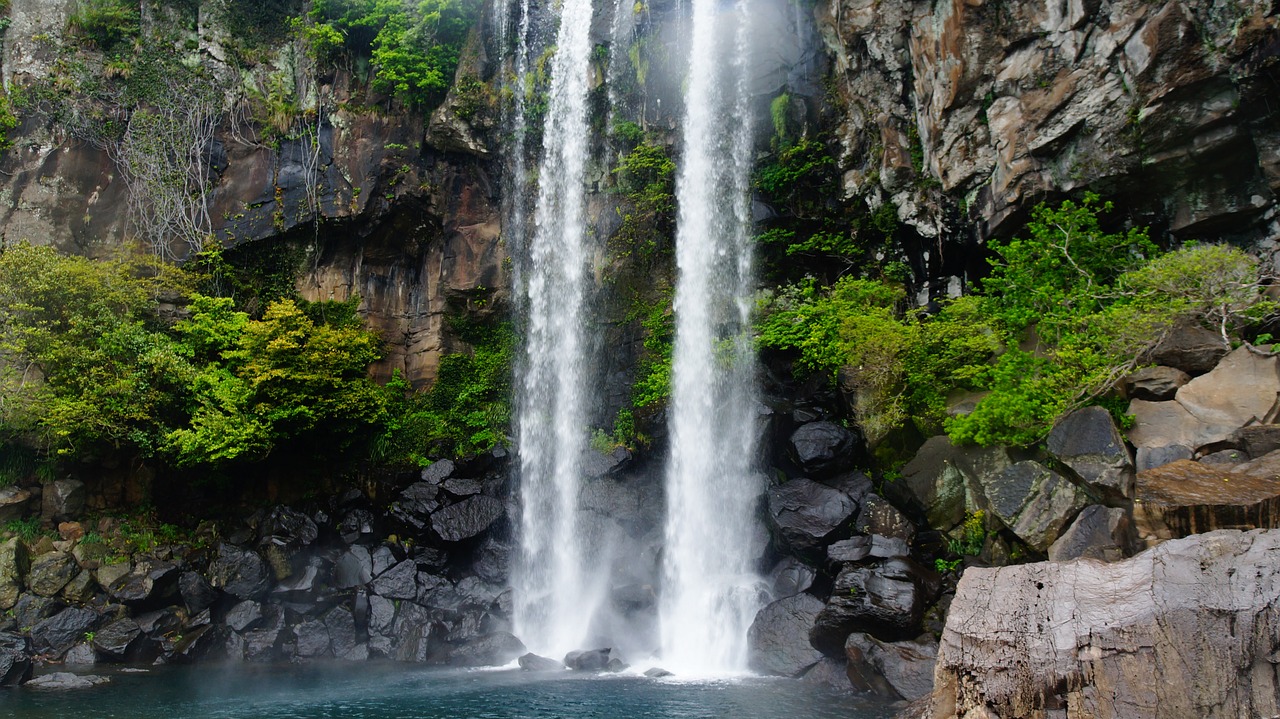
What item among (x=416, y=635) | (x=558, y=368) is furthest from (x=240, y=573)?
(x=558, y=368)

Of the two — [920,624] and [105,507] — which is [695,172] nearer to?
[920,624]

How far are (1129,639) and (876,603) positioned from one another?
18.2 ft

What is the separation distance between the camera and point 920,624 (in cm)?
1069

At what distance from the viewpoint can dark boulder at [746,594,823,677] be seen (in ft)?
37.7

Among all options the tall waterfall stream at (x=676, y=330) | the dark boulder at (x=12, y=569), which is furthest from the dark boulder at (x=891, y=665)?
the dark boulder at (x=12, y=569)

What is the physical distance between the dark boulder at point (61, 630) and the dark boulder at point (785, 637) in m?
11.9

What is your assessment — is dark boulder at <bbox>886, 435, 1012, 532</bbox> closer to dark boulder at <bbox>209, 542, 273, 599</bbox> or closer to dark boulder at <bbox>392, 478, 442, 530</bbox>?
dark boulder at <bbox>392, 478, 442, 530</bbox>

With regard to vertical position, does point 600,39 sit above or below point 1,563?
above

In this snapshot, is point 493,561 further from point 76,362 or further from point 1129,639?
point 1129,639

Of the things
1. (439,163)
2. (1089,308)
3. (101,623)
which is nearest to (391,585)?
(101,623)

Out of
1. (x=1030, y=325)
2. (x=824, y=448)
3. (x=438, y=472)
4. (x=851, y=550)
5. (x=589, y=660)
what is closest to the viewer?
(x=851, y=550)

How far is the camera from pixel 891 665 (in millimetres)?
9953

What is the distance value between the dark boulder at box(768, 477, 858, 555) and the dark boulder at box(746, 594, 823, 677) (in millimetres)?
993

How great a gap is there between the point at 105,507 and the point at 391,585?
6.59 meters
